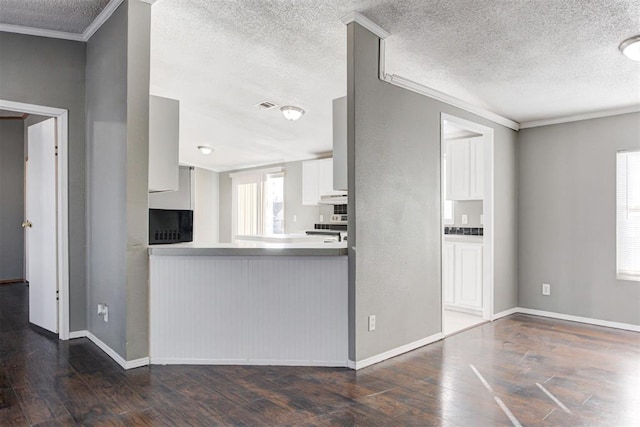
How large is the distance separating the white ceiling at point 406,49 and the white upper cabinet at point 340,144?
412 millimetres

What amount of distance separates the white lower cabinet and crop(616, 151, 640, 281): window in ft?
4.59

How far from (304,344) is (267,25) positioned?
235 centimetres

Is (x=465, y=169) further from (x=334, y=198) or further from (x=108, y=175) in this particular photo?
(x=108, y=175)

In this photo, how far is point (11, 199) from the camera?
6.61 m

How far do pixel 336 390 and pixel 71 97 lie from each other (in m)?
3.29

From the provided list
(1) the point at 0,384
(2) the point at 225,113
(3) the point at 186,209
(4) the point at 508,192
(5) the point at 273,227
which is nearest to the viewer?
(1) the point at 0,384

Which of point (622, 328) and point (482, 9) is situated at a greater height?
point (482, 9)

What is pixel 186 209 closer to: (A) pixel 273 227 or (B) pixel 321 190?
(B) pixel 321 190

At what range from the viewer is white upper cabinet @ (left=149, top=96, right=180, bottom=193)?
3.41m

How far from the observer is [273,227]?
8539 mm

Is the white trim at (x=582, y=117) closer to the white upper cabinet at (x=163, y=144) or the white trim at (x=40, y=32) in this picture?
the white upper cabinet at (x=163, y=144)

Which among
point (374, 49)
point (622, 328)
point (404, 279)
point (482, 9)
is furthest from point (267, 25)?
point (622, 328)

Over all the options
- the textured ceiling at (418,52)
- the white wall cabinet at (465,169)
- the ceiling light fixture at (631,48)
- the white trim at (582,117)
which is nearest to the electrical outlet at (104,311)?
the textured ceiling at (418,52)

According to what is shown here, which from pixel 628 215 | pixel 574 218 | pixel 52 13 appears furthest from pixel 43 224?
pixel 628 215
